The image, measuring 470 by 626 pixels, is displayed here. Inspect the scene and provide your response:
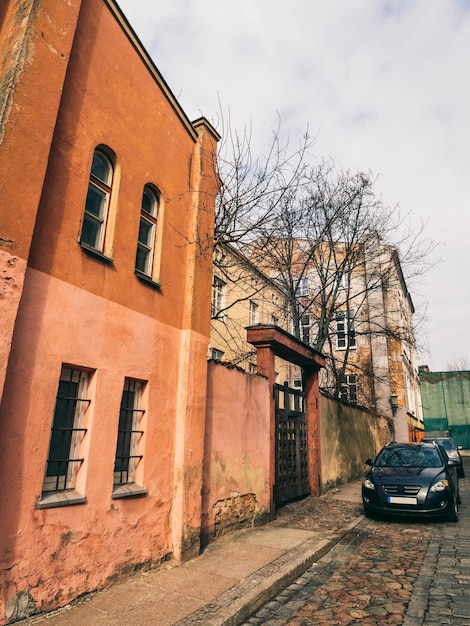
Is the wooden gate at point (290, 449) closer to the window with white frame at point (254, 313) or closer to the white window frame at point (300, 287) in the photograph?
the white window frame at point (300, 287)

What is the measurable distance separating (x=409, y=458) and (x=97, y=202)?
27.8ft

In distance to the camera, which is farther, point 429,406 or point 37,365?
point 429,406

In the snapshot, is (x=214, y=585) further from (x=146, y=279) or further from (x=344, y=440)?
(x=344, y=440)

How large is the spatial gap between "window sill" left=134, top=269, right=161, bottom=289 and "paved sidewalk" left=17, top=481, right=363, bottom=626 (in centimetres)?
365

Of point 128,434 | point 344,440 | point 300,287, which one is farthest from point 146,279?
point 300,287

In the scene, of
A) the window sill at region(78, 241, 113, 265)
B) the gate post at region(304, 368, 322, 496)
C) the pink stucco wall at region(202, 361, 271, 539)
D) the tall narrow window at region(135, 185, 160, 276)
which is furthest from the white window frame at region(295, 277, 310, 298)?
the window sill at region(78, 241, 113, 265)

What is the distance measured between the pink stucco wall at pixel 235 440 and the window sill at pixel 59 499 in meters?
2.47

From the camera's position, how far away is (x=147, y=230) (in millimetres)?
6238

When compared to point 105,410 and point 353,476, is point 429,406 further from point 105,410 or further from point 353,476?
point 105,410

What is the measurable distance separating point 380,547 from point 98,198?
680 centimetres

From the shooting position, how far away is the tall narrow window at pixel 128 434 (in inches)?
208

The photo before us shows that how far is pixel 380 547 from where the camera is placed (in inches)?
264

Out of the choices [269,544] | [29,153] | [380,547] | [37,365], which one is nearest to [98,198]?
[29,153]

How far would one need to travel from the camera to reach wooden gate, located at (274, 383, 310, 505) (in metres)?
9.23
